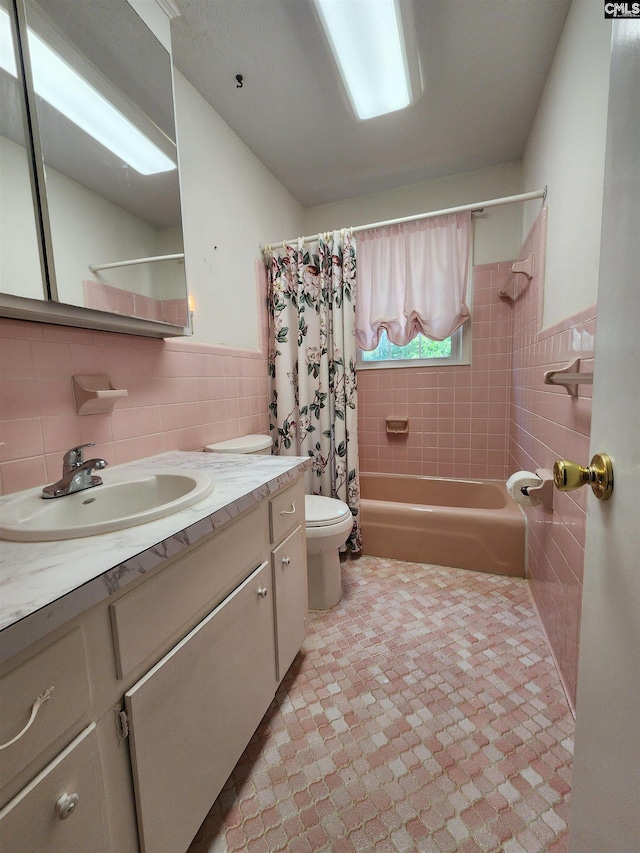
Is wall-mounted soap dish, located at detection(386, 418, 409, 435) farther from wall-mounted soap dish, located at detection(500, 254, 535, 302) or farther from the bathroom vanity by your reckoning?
the bathroom vanity

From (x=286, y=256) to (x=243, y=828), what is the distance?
7.85ft

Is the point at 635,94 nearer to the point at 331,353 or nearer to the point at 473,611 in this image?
the point at 331,353

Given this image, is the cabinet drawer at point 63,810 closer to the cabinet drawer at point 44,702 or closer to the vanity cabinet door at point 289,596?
the cabinet drawer at point 44,702

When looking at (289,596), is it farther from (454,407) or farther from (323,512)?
(454,407)

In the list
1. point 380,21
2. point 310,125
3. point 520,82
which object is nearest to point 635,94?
point 380,21

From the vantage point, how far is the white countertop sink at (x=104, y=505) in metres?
0.64

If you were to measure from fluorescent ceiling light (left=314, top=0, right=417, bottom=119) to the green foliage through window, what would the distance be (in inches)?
51.2

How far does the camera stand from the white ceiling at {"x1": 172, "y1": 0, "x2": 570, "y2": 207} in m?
1.29

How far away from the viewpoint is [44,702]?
0.45 meters

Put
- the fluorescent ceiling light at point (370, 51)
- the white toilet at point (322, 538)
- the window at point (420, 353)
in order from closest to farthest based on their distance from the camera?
the fluorescent ceiling light at point (370, 51) < the white toilet at point (322, 538) < the window at point (420, 353)

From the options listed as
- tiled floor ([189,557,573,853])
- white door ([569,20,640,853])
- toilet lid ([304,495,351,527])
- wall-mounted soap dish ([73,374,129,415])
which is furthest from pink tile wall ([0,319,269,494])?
white door ([569,20,640,853])

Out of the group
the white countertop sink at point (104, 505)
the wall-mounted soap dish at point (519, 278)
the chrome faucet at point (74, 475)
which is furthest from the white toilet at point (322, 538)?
the wall-mounted soap dish at point (519, 278)

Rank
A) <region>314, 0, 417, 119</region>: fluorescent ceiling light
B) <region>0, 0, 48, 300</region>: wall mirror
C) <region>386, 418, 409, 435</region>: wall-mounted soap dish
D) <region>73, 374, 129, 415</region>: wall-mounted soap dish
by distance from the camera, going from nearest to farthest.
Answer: <region>0, 0, 48, 300</region>: wall mirror, <region>73, 374, 129, 415</region>: wall-mounted soap dish, <region>314, 0, 417, 119</region>: fluorescent ceiling light, <region>386, 418, 409, 435</region>: wall-mounted soap dish

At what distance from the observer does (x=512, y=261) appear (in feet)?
7.47
